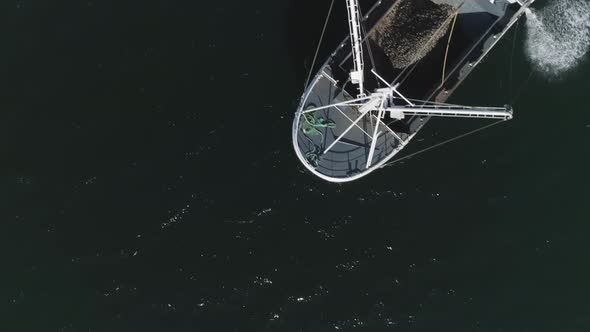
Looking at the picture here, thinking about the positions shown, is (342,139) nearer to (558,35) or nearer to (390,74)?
(390,74)

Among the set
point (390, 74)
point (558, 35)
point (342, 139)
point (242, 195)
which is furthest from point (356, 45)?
point (558, 35)

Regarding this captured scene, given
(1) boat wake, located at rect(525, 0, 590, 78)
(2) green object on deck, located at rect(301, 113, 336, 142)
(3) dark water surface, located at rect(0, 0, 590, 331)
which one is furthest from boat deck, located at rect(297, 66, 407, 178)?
(1) boat wake, located at rect(525, 0, 590, 78)

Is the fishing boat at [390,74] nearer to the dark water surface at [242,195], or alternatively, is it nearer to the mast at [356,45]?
the mast at [356,45]

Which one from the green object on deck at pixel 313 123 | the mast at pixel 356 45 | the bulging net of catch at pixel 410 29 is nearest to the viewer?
the mast at pixel 356 45

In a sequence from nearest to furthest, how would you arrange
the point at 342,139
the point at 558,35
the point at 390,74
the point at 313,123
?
the point at 313,123 < the point at 342,139 < the point at 390,74 < the point at 558,35

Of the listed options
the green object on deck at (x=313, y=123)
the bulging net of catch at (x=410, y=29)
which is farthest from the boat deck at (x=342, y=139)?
the bulging net of catch at (x=410, y=29)

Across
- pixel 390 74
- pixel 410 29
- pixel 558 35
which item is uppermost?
pixel 410 29

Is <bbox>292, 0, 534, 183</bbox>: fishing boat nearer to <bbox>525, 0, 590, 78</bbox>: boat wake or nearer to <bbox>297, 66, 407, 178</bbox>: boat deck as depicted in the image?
<bbox>297, 66, 407, 178</bbox>: boat deck
